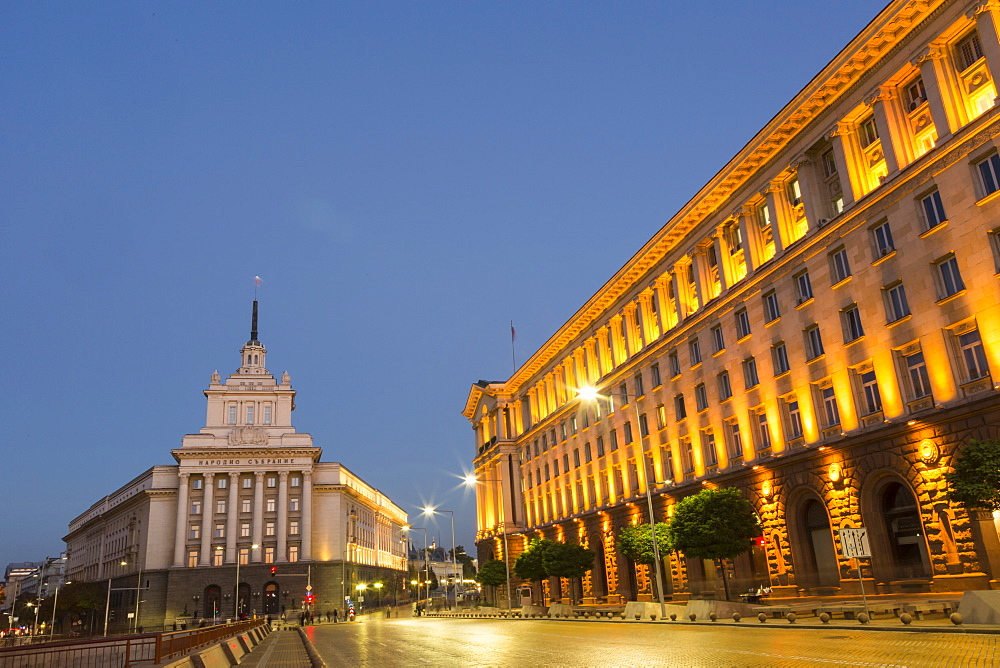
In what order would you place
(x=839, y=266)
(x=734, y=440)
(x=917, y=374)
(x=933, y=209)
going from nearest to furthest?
(x=933, y=209) → (x=917, y=374) → (x=839, y=266) → (x=734, y=440)

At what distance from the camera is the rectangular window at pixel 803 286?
39.2 meters

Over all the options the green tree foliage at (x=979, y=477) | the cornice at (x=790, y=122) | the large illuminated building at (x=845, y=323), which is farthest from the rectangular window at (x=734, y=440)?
the green tree foliage at (x=979, y=477)

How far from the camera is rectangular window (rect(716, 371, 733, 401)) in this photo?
4609 cm

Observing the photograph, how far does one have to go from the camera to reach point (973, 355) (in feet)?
97.5

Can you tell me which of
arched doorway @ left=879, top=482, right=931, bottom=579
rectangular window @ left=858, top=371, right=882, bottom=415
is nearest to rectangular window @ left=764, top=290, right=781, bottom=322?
rectangular window @ left=858, top=371, right=882, bottom=415

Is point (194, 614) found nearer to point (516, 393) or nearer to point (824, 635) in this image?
point (516, 393)

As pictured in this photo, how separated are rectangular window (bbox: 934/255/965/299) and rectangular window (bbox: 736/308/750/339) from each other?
1366 cm

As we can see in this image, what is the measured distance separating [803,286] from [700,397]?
465 inches

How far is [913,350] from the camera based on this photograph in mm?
32469

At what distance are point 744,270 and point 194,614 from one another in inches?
3588

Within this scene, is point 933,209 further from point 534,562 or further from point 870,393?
point 534,562

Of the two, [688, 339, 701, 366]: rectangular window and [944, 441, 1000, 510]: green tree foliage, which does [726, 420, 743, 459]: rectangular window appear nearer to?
[688, 339, 701, 366]: rectangular window

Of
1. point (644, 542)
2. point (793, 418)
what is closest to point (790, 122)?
point (793, 418)

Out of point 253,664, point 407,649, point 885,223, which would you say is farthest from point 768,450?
point 253,664
